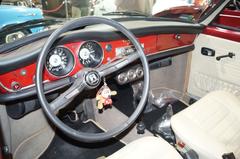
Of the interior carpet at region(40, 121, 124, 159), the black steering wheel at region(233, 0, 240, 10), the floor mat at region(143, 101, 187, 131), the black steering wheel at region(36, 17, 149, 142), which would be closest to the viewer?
the black steering wheel at region(36, 17, 149, 142)

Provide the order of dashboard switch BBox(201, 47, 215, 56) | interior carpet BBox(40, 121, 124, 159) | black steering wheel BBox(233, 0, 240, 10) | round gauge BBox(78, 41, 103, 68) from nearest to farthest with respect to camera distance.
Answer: round gauge BBox(78, 41, 103, 68) → interior carpet BBox(40, 121, 124, 159) → dashboard switch BBox(201, 47, 215, 56) → black steering wheel BBox(233, 0, 240, 10)

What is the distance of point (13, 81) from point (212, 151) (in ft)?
3.87

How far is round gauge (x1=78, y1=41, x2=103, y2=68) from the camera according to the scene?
1.53 metres

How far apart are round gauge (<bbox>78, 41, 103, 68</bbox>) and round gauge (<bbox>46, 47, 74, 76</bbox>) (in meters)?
0.08

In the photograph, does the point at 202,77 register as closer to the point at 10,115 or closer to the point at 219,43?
the point at 219,43

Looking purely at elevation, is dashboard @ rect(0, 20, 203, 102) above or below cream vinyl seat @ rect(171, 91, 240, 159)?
above

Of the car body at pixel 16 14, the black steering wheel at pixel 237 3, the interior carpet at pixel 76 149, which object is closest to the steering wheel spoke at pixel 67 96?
the interior carpet at pixel 76 149

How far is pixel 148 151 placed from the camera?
133cm

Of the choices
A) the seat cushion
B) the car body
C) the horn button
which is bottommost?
the seat cushion

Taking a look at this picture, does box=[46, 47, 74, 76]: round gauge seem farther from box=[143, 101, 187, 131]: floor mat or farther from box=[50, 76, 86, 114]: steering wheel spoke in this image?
box=[143, 101, 187, 131]: floor mat

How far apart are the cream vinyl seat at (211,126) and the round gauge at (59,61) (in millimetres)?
747

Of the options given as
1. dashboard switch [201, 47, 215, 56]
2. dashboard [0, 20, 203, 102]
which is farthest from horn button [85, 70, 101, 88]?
dashboard switch [201, 47, 215, 56]

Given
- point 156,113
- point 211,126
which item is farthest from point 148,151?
point 156,113

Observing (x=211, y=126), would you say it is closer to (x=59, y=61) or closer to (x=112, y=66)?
(x=112, y=66)
